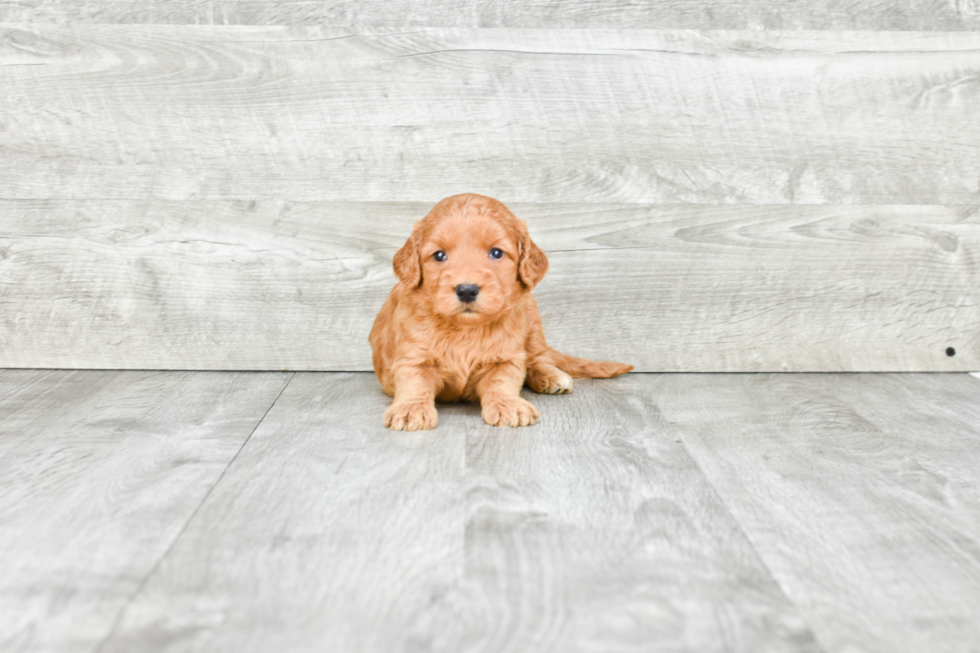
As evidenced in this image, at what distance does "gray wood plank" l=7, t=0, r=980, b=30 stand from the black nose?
1.13 meters

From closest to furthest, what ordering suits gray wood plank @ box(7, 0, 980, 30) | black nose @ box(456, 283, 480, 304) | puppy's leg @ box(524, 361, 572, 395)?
1. black nose @ box(456, 283, 480, 304)
2. puppy's leg @ box(524, 361, 572, 395)
3. gray wood plank @ box(7, 0, 980, 30)

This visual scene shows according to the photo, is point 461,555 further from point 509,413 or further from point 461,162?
point 461,162

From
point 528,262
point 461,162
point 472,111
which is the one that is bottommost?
point 528,262

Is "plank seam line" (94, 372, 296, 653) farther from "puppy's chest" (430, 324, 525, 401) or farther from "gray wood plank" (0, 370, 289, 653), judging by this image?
"puppy's chest" (430, 324, 525, 401)

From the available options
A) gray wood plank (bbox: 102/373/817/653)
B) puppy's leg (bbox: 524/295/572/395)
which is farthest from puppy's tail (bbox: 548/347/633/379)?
gray wood plank (bbox: 102/373/817/653)

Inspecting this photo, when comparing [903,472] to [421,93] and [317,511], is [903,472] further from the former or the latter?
[421,93]

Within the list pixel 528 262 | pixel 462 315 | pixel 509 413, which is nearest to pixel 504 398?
pixel 509 413

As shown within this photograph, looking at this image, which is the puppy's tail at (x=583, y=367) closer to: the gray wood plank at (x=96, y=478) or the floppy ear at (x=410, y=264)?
the floppy ear at (x=410, y=264)

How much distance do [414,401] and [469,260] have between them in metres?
0.41

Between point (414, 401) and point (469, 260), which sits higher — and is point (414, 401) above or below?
below

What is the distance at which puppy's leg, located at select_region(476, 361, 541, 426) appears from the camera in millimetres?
2119

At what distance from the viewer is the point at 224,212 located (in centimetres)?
272

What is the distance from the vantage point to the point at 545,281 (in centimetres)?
278

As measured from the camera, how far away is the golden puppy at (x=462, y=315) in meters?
2.07
